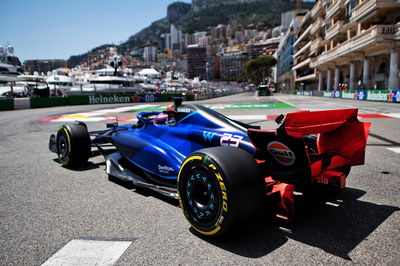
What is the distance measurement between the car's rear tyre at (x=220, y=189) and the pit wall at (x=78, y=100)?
22.5 metres

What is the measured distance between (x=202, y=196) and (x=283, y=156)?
808 mm

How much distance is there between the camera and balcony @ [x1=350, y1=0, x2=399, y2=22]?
1110 inches

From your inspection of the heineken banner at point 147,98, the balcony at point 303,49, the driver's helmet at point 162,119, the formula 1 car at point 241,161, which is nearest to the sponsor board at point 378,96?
the heineken banner at point 147,98

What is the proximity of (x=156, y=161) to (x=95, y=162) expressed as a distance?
253cm

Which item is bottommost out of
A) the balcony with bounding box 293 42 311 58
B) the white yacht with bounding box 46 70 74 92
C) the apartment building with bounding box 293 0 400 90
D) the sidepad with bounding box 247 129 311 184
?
the sidepad with bounding box 247 129 311 184

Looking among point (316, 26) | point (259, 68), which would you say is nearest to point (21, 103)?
point (316, 26)

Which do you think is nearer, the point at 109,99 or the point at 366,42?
the point at 366,42

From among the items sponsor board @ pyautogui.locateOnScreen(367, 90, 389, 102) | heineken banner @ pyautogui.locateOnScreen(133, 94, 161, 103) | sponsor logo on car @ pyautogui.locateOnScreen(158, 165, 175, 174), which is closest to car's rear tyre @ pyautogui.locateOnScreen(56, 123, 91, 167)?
sponsor logo on car @ pyautogui.locateOnScreen(158, 165, 175, 174)

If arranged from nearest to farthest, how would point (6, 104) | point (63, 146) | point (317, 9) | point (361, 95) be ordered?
point (63, 146), point (6, 104), point (361, 95), point (317, 9)

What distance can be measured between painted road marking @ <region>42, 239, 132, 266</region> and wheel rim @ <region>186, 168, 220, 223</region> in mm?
628

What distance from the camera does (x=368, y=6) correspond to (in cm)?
3070

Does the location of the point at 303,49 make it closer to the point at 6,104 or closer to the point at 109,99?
the point at 109,99

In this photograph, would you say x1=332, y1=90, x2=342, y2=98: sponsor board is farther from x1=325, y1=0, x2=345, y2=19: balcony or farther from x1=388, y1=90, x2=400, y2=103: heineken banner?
x1=388, y1=90, x2=400, y2=103: heineken banner

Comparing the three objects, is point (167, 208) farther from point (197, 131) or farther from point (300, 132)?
point (300, 132)
